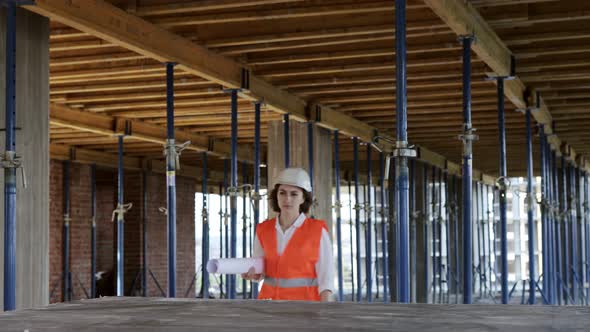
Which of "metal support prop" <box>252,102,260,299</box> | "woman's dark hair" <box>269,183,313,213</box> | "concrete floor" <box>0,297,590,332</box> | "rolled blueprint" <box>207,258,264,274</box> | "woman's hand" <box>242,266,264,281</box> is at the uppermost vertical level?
"metal support prop" <box>252,102,260,299</box>

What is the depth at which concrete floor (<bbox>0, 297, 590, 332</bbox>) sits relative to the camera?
9.14 ft

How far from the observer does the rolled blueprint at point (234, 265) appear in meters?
5.08

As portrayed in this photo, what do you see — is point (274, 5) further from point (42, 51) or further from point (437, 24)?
point (42, 51)

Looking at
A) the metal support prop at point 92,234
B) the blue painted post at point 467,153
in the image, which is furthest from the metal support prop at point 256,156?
the metal support prop at point 92,234

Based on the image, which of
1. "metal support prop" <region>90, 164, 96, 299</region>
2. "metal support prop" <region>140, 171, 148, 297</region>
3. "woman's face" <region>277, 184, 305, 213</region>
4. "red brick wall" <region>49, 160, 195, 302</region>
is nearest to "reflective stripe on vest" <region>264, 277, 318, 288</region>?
"woman's face" <region>277, 184, 305, 213</region>

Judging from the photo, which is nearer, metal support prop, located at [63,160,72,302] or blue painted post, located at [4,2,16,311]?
blue painted post, located at [4,2,16,311]

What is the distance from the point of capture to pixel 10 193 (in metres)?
6.88

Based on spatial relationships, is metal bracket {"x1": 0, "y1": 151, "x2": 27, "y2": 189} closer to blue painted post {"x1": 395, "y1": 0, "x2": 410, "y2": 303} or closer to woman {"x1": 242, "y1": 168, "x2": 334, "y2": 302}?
woman {"x1": 242, "y1": 168, "x2": 334, "y2": 302}

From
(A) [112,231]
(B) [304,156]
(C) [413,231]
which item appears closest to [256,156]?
(B) [304,156]

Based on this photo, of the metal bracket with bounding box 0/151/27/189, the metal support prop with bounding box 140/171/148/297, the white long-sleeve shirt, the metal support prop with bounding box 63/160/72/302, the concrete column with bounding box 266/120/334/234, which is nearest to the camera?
the white long-sleeve shirt

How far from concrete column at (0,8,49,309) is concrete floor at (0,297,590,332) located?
3723mm

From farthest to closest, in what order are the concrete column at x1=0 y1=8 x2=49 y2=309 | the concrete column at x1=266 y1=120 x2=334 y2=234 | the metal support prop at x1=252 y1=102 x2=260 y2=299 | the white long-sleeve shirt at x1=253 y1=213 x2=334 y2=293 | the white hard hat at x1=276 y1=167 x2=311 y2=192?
the concrete column at x1=266 y1=120 x2=334 y2=234 < the metal support prop at x1=252 y1=102 x2=260 y2=299 < the concrete column at x1=0 y1=8 x2=49 y2=309 < the white hard hat at x1=276 y1=167 x2=311 y2=192 < the white long-sleeve shirt at x1=253 y1=213 x2=334 y2=293

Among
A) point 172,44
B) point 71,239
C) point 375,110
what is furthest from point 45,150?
point 71,239

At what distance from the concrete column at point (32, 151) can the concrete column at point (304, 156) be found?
627cm
